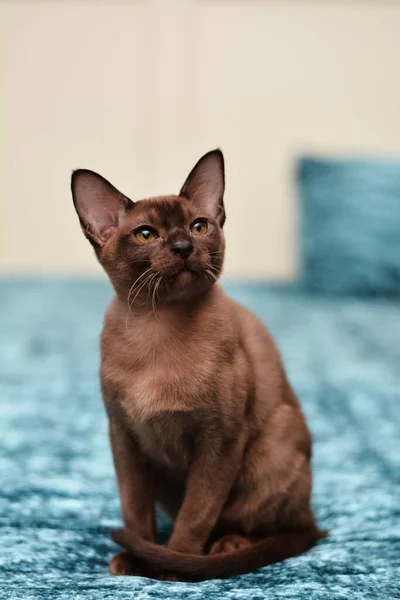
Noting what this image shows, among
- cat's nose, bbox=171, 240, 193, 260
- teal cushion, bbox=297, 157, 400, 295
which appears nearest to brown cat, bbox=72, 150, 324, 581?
cat's nose, bbox=171, 240, 193, 260

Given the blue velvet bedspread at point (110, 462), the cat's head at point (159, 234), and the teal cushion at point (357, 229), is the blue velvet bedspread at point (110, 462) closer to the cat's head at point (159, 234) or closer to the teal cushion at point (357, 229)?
the teal cushion at point (357, 229)

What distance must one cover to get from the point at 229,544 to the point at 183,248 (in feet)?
1.31

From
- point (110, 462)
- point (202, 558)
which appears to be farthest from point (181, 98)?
point (202, 558)

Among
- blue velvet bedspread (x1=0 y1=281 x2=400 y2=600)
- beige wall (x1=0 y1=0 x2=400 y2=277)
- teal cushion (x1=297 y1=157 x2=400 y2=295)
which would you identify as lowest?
blue velvet bedspread (x1=0 y1=281 x2=400 y2=600)

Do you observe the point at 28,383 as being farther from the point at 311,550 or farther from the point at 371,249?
the point at 371,249

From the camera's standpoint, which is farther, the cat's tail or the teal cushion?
the teal cushion

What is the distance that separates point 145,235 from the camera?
823 mm

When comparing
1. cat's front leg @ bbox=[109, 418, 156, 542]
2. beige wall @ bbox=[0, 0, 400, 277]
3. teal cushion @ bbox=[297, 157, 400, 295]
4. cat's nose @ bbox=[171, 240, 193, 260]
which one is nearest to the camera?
cat's nose @ bbox=[171, 240, 193, 260]

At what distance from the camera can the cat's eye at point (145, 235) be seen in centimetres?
82

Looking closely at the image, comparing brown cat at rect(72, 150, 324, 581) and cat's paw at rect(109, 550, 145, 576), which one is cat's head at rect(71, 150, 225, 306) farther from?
cat's paw at rect(109, 550, 145, 576)

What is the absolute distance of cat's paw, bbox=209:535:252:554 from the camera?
91cm

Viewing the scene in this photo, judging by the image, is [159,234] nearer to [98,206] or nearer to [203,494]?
[98,206]

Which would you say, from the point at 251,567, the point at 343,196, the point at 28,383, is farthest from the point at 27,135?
the point at 251,567

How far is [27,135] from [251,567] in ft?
9.78
